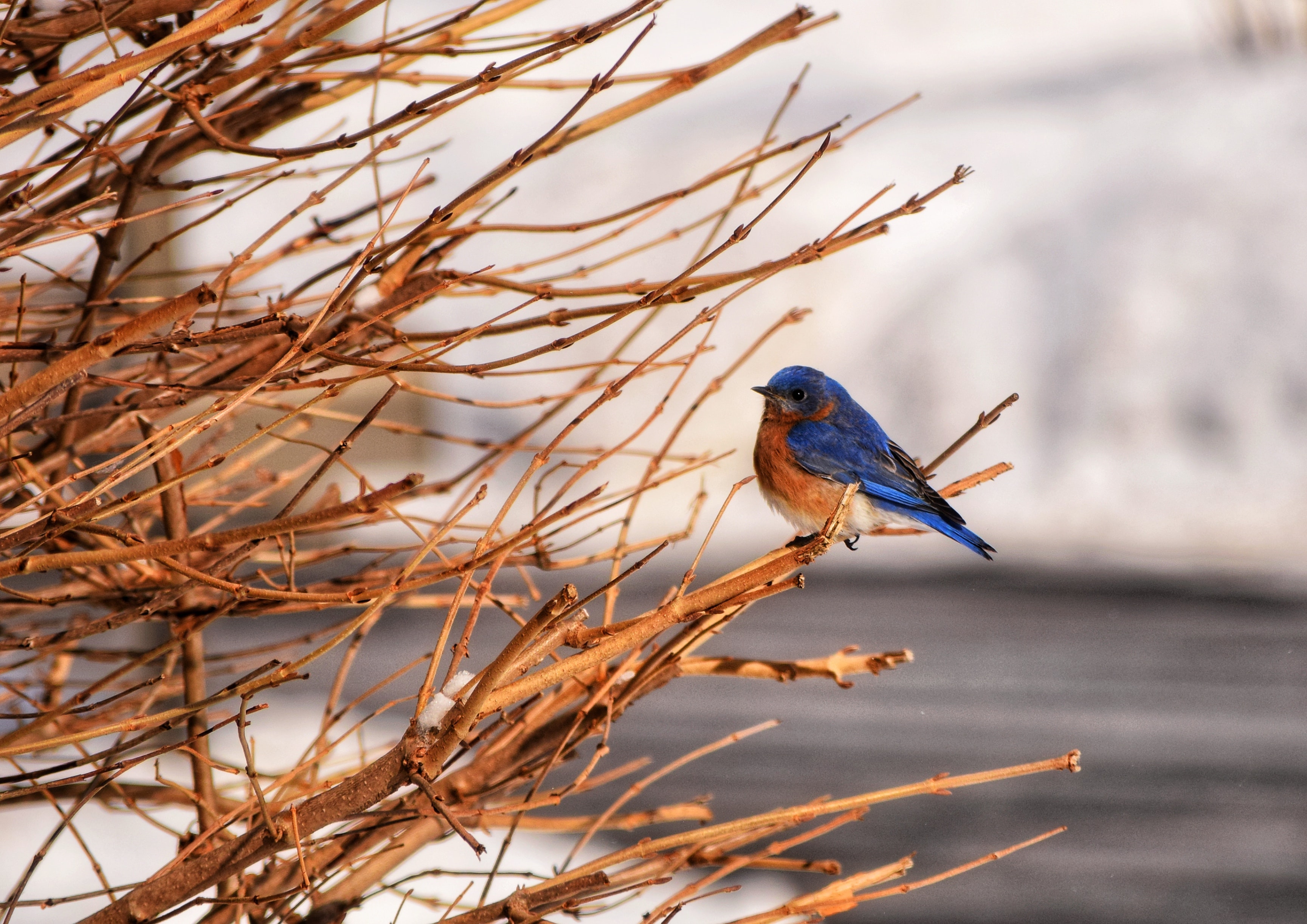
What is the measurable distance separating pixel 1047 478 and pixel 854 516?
5.85 meters

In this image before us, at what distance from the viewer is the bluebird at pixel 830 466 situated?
1.67 metres

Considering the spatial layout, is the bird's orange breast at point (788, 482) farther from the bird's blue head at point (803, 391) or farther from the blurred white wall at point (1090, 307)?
the blurred white wall at point (1090, 307)

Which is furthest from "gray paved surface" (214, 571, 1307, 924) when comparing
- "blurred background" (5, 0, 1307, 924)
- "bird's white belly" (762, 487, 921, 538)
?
"bird's white belly" (762, 487, 921, 538)

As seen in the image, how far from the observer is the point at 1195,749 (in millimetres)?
4426

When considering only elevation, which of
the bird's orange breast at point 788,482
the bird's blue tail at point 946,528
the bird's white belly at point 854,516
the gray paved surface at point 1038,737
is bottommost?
the gray paved surface at point 1038,737

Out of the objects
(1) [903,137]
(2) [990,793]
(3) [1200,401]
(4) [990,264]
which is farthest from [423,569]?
(1) [903,137]

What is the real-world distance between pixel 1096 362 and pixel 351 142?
7.72 m

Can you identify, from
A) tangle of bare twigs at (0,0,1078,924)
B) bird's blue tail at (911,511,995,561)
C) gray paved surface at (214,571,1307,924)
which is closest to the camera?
tangle of bare twigs at (0,0,1078,924)

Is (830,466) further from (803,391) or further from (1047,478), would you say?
(1047,478)

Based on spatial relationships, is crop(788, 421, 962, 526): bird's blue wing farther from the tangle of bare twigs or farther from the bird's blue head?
the tangle of bare twigs

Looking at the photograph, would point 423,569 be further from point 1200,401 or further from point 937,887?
point 1200,401

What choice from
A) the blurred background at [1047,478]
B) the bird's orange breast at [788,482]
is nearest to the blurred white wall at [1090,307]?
the blurred background at [1047,478]

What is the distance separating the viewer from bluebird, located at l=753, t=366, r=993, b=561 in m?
1.67

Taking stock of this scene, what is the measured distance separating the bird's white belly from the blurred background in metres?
2.12
